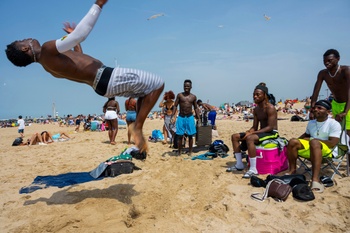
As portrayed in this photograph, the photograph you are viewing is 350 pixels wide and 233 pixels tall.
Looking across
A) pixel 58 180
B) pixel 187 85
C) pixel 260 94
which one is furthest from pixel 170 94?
pixel 58 180

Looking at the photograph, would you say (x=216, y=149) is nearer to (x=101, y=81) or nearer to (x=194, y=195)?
(x=194, y=195)

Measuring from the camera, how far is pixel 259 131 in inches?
201

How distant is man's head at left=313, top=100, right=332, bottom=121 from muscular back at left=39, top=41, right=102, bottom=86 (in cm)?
373

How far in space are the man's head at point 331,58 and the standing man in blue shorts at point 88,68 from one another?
3404 millimetres

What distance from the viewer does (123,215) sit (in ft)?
11.1

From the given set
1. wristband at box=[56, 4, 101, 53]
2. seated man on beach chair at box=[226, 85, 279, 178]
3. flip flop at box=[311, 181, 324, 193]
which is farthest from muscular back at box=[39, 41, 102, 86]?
flip flop at box=[311, 181, 324, 193]

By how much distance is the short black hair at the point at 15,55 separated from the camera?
2.97 meters

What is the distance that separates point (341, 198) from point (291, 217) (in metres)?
0.91

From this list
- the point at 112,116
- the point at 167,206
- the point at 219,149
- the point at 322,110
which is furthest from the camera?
the point at 112,116

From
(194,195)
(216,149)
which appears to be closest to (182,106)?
(216,149)

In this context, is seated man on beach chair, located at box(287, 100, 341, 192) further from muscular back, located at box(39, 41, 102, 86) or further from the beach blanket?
the beach blanket

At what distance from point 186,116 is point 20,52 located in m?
5.11

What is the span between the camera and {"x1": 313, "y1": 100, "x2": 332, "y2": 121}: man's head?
14.8 feet

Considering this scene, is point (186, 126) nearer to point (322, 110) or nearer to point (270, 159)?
point (270, 159)
